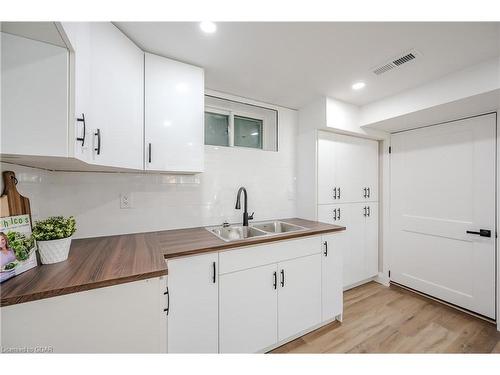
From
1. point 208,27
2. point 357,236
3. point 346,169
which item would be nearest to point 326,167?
point 346,169

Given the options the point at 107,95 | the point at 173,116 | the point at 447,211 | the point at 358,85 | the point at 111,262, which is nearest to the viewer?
the point at 111,262

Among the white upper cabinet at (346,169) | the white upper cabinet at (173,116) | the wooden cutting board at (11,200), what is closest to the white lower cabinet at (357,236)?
the white upper cabinet at (346,169)

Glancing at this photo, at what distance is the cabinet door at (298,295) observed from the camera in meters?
1.63

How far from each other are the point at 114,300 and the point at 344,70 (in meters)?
2.16

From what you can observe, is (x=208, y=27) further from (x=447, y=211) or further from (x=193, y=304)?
(x=447, y=211)

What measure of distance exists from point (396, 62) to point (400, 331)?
227cm

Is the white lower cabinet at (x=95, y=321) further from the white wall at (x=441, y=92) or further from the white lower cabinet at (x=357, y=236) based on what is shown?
the white wall at (x=441, y=92)

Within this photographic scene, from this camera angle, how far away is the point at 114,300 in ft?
2.93

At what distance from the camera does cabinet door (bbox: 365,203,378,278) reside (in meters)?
2.70

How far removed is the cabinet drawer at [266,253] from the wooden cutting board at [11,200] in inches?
42.3

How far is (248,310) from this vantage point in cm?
149

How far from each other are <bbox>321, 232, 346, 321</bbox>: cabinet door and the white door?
1.21m

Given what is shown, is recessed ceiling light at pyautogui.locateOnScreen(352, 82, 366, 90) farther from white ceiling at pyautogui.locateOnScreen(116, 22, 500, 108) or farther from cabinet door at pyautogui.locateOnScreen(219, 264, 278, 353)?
cabinet door at pyautogui.locateOnScreen(219, 264, 278, 353)

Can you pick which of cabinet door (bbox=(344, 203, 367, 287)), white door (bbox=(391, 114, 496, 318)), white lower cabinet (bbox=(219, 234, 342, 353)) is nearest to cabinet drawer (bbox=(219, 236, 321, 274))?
white lower cabinet (bbox=(219, 234, 342, 353))
